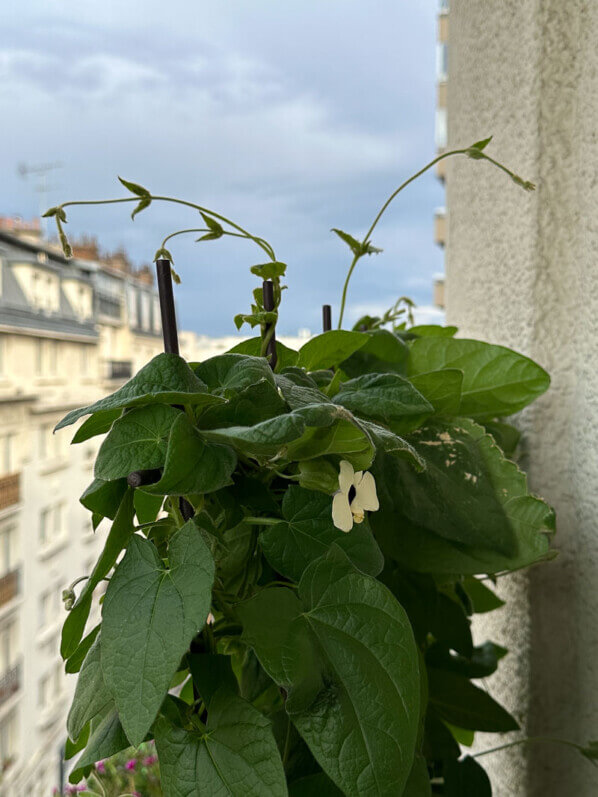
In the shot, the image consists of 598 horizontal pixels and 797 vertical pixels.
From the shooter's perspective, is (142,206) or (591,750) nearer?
(142,206)

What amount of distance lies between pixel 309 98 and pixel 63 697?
1544mm

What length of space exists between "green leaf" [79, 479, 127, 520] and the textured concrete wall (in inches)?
17.7

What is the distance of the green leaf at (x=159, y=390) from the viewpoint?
0.94 ft

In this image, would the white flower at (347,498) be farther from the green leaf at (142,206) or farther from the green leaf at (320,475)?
the green leaf at (142,206)

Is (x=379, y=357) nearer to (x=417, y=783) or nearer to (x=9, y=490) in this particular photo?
(x=417, y=783)

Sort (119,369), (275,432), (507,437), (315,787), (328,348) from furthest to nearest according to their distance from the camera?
(119,369), (507,437), (328,348), (315,787), (275,432)

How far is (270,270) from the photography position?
38cm

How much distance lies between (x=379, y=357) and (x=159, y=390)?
0.28 meters

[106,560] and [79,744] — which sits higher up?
[106,560]

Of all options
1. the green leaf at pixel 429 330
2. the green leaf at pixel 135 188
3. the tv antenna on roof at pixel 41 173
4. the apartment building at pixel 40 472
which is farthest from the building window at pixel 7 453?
the green leaf at pixel 135 188

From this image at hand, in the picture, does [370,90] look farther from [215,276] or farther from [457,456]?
[457,456]

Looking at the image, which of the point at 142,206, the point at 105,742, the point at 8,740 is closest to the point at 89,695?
the point at 105,742

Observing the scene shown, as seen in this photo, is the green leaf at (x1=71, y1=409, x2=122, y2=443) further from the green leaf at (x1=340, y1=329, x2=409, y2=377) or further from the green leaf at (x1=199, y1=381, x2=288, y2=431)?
the green leaf at (x1=340, y1=329, x2=409, y2=377)

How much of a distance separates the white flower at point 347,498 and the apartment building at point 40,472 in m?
0.90
